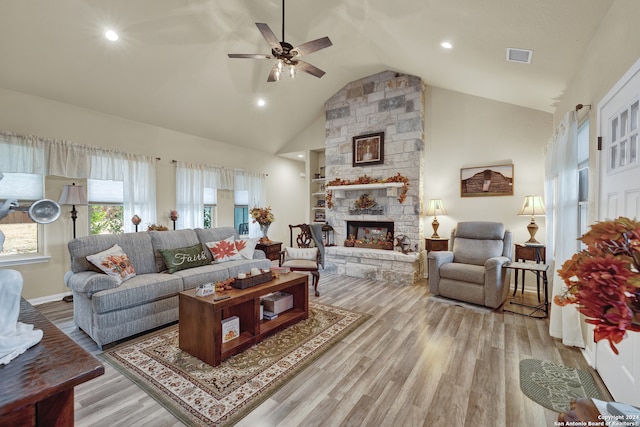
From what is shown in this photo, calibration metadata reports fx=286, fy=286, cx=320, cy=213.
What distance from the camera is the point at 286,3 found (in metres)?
3.41

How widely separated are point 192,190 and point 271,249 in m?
1.87

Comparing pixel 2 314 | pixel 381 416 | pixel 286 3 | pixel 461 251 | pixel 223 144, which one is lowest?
pixel 381 416

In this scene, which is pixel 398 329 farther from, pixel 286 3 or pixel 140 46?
pixel 140 46

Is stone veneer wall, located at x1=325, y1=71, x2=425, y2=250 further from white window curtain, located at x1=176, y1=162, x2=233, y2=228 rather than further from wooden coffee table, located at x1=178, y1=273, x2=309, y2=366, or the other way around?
wooden coffee table, located at x1=178, y1=273, x2=309, y2=366

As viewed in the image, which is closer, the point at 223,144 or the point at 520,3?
the point at 520,3

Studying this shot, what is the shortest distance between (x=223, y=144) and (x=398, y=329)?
5006 millimetres

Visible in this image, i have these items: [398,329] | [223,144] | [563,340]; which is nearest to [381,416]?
[398,329]

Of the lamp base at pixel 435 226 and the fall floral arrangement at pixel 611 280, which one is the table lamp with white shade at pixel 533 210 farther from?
the fall floral arrangement at pixel 611 280

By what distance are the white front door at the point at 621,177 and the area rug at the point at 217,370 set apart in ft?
6.38

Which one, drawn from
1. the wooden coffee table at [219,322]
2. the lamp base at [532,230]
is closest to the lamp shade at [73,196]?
the wooden coffee table at [219,322]

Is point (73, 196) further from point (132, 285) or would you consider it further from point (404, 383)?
point (404, 383)

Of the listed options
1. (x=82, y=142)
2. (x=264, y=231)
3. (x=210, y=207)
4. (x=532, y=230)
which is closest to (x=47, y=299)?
(x=82, y=142)

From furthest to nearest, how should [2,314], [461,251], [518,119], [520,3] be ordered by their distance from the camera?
[518,119]
[461,251]
[520,3]
[2,314]

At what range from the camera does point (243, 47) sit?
409 cm
